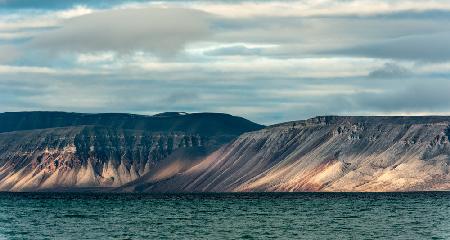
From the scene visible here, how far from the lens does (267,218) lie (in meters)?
164

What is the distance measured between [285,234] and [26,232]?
37.2 metres

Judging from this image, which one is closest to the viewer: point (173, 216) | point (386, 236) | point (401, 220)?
point (386, 236)

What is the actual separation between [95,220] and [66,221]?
485cm

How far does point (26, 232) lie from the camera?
135 m

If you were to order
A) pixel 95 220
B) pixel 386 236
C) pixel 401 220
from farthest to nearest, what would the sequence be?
1. pixel 95 220
2. pixel 401 220
3. pixel 386 236

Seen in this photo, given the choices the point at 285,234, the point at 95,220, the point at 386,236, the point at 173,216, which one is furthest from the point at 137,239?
the point at 173,216

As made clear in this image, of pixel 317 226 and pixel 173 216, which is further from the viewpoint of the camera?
pixel 173 216

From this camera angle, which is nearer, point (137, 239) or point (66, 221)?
point (137, 239)

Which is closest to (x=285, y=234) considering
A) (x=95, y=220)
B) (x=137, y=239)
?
(x=137, y=239)

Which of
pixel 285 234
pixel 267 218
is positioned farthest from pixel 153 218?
pixel 285 234

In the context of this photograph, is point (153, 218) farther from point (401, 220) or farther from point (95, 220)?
point (401, 220)

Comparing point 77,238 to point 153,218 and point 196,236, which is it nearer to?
point 196,236

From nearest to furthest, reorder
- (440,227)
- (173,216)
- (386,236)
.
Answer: (386,236) → (440,227) → (173,216)

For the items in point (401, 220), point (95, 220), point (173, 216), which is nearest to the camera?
point (401, 220)
